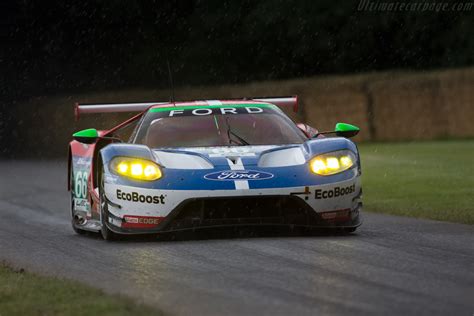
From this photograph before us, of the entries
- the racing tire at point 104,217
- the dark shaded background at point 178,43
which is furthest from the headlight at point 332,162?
the dark shaded background at point 178,43

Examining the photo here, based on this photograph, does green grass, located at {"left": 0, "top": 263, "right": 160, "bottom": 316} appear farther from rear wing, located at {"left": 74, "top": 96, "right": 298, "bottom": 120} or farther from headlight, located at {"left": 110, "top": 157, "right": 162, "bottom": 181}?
rear wing, located at {"left": 74, "top": 96, "right": 298, "bottom": 120}

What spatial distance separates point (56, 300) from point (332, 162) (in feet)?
12.1

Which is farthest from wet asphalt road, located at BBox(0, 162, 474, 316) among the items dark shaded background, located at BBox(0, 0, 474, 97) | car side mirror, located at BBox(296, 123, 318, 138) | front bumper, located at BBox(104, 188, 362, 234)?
dark shaded background, located at BBox(0, 0, 474, 97)

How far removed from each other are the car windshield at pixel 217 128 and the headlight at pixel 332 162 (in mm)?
734

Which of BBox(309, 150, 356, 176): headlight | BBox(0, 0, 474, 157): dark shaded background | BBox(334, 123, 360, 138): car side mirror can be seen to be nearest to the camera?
BBox(309, 150, 356, 176): headlight

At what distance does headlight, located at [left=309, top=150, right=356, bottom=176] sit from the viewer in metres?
10.0

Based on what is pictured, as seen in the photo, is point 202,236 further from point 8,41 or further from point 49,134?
point 8,41

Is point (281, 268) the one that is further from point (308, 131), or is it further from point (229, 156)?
point (308, 131)

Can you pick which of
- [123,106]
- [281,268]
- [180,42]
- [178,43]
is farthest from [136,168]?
[178,43]

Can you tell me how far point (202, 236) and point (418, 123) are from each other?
23.7 m

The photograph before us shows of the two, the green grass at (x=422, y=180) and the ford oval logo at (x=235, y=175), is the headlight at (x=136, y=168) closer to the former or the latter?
the ford oval logo at (x=235, y=175)

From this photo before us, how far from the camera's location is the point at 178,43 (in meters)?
48.6

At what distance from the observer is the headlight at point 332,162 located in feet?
32.9

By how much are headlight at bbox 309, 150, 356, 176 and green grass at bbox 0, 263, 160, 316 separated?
282 cm
